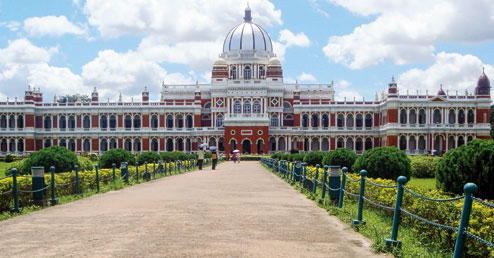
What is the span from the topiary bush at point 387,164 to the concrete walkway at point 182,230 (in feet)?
12.9

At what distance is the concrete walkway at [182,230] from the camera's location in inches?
306

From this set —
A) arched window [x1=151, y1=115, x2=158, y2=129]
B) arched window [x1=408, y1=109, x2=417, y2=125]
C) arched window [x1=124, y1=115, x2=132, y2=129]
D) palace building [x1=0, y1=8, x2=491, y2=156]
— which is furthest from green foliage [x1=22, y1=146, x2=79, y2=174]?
arched window [x1=408, y1=109, x2=417, y2=125]

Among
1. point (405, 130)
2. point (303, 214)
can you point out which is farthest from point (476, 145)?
point (405, 130)

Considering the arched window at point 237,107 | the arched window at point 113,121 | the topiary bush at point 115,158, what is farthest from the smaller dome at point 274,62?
the topiary bush at point 115,158

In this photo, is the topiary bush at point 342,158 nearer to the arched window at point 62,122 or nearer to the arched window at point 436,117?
the arched window at point 436,117

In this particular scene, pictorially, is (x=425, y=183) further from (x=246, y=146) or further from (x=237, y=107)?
(x=237, y=107)

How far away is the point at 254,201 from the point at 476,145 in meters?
5.98

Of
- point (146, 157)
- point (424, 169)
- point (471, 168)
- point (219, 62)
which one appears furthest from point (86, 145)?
point (471, 168)

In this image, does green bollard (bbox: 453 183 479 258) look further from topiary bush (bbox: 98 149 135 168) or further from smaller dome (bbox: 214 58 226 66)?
smaller dome (bbox: 214 58 226 66)

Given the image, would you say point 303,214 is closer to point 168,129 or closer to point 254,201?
point 254,201

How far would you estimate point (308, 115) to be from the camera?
232 feet

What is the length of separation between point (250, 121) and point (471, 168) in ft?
179

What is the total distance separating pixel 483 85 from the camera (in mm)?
66062

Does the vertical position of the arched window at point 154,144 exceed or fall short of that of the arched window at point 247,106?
it falls short
